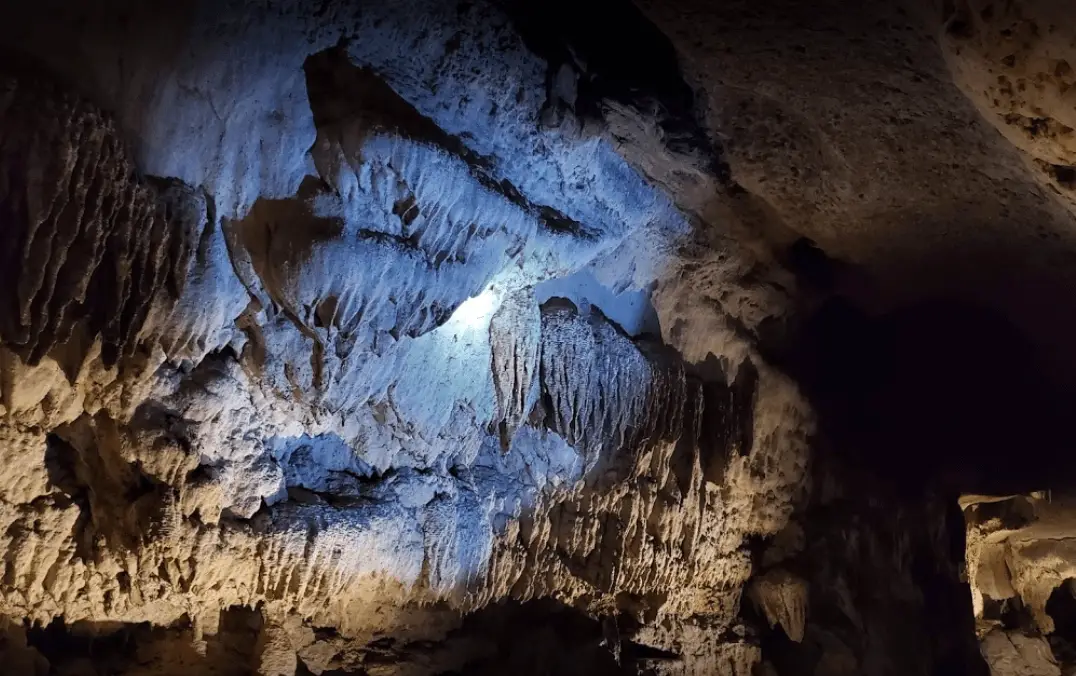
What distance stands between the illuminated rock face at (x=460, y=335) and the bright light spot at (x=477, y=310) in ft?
0.05

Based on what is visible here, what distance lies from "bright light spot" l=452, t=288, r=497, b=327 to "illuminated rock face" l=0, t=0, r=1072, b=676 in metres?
0.02

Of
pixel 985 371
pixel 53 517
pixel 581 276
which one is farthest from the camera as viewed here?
pixel 985 371

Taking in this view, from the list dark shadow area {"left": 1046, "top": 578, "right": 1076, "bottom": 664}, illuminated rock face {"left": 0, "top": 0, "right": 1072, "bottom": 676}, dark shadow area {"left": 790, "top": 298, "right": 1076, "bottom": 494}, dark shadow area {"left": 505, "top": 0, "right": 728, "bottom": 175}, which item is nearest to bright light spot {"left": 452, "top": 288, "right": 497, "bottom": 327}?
illuminated rock face {"left": 0, "top": 0, "right": 1072, "bottom": 676}

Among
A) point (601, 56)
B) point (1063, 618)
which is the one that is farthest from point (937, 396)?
point (601, 56)

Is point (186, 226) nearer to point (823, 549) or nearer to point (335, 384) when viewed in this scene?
point (335, 384)

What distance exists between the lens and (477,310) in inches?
160

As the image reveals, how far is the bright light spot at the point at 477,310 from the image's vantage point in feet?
13.1

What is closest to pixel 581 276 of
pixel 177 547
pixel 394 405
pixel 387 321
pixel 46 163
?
pixel 394 405

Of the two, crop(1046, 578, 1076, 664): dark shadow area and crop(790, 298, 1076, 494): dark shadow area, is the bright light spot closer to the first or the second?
crop(790, 298, 1076, 494): dark shadow area

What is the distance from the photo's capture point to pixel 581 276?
4.64 meters

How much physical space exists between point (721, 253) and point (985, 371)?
2.19m

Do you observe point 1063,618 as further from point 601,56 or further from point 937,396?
point 601,56

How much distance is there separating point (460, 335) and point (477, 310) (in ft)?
0.51

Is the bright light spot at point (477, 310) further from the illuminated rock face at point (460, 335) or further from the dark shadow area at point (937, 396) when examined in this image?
the dark shadow area at point (937, 396)
